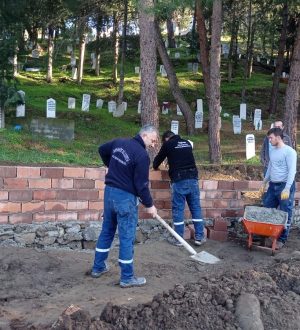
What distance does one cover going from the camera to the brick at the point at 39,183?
6.59m

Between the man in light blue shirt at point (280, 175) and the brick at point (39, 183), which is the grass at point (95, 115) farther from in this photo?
the man in light blue shirt at point (280, 175)

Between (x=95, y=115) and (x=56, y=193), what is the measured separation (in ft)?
33.0

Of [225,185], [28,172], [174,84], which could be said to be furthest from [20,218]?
[174,84]

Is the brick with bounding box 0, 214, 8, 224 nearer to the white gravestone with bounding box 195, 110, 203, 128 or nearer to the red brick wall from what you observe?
the red brick wall

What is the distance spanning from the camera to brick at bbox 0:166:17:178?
6.42 m

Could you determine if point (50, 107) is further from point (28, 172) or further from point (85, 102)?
point (28, 172)

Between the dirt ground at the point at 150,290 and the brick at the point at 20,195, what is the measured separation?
0.61 metres

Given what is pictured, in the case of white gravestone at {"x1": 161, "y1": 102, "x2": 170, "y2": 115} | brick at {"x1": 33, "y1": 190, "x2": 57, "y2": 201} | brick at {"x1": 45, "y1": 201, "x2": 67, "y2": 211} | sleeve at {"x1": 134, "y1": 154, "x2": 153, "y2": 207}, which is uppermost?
white gravestone at {"x1": 161, "y1": 102, "x2": 170, "y2": 115}

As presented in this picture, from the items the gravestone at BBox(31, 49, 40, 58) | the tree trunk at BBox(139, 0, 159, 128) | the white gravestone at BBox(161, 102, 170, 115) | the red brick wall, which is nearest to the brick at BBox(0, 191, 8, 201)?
the red brick wall

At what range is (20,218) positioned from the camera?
6.58 metres

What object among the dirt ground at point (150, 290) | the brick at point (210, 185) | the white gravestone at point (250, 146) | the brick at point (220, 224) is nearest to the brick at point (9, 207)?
the dirt ground at point (150, 290)

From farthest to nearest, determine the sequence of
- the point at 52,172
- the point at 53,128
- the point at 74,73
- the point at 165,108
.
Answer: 1. the point at 74,73
2. the point at 165,108
3. the point at 53,128
4. the point at 52,172

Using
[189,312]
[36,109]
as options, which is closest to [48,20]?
[36,109]

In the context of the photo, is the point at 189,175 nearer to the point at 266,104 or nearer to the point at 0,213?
the point at 0,213
